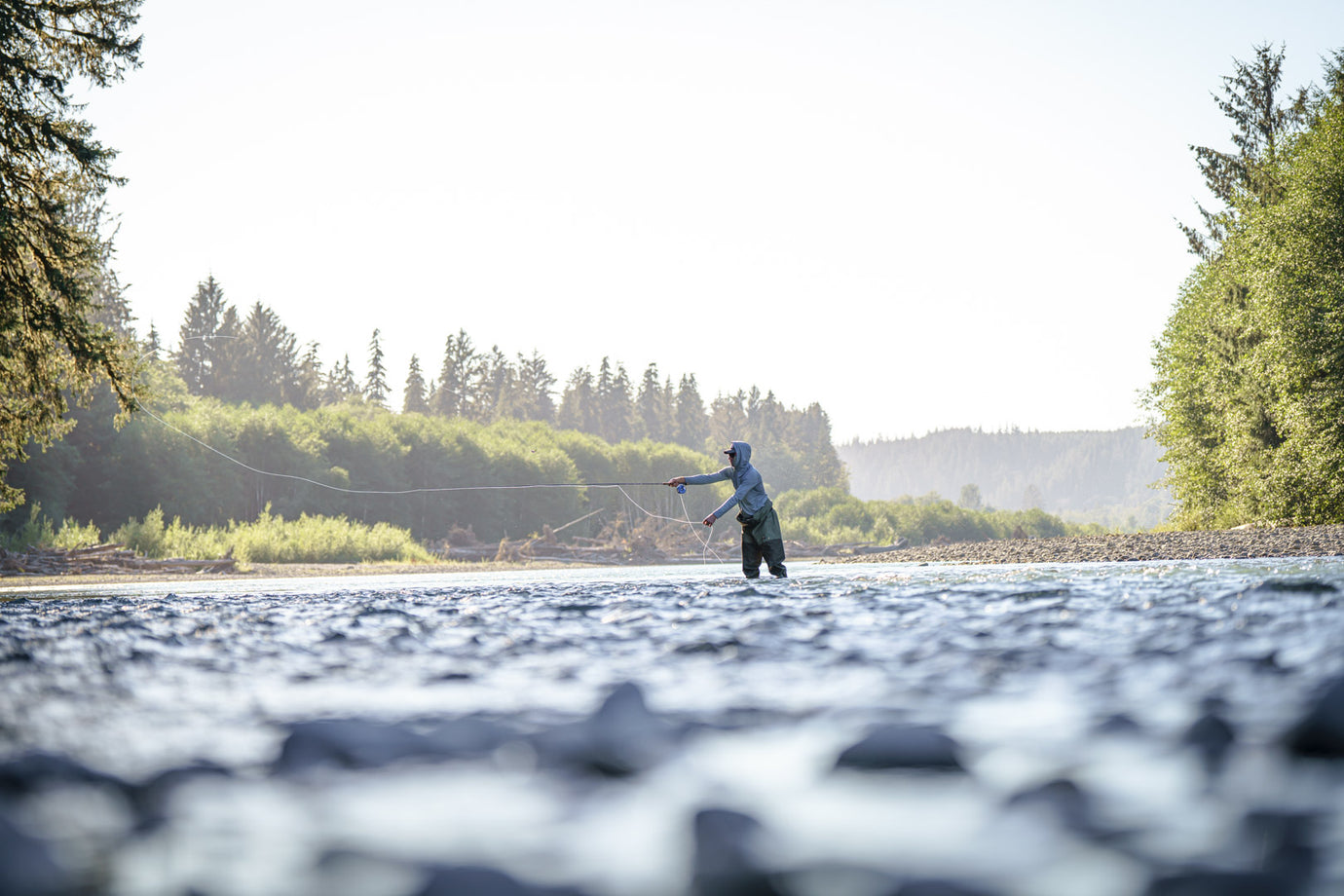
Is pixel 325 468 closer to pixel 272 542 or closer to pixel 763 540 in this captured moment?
pixel 272 542

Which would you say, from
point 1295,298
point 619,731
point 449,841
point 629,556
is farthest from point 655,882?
point 629,556

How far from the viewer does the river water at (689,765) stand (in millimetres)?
2037

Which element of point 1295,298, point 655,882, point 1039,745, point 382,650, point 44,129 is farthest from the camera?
point 1295,298

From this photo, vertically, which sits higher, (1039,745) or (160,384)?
(160,384)

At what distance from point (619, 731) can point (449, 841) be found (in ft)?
4.04

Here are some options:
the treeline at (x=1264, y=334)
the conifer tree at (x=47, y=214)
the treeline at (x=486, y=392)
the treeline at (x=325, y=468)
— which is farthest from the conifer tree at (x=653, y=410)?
the conifer tree at (x=47, y=214)

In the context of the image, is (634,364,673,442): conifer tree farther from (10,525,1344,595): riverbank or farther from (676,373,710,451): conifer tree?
(10,525,1344,595): riverbank

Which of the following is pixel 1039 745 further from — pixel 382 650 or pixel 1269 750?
pixel 382 650

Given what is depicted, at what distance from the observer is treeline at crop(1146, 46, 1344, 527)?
86.6 feet

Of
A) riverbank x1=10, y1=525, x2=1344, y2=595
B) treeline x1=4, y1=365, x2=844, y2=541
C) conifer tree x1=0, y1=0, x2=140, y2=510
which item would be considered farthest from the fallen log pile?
conifer tree x1=0, y1=0, x2=140, y2=510

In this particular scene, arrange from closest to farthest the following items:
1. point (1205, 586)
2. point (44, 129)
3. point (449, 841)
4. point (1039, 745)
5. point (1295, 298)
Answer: point (449, 841), point (1039, 745), point (1205, 586), point (44, 129), point (1295, 298)

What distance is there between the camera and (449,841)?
2.23 metres

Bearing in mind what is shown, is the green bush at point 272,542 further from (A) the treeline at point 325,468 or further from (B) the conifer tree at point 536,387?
(B) the conifer tree at point 536,387

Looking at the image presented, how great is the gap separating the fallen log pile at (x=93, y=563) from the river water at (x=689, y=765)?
19.3 metres
